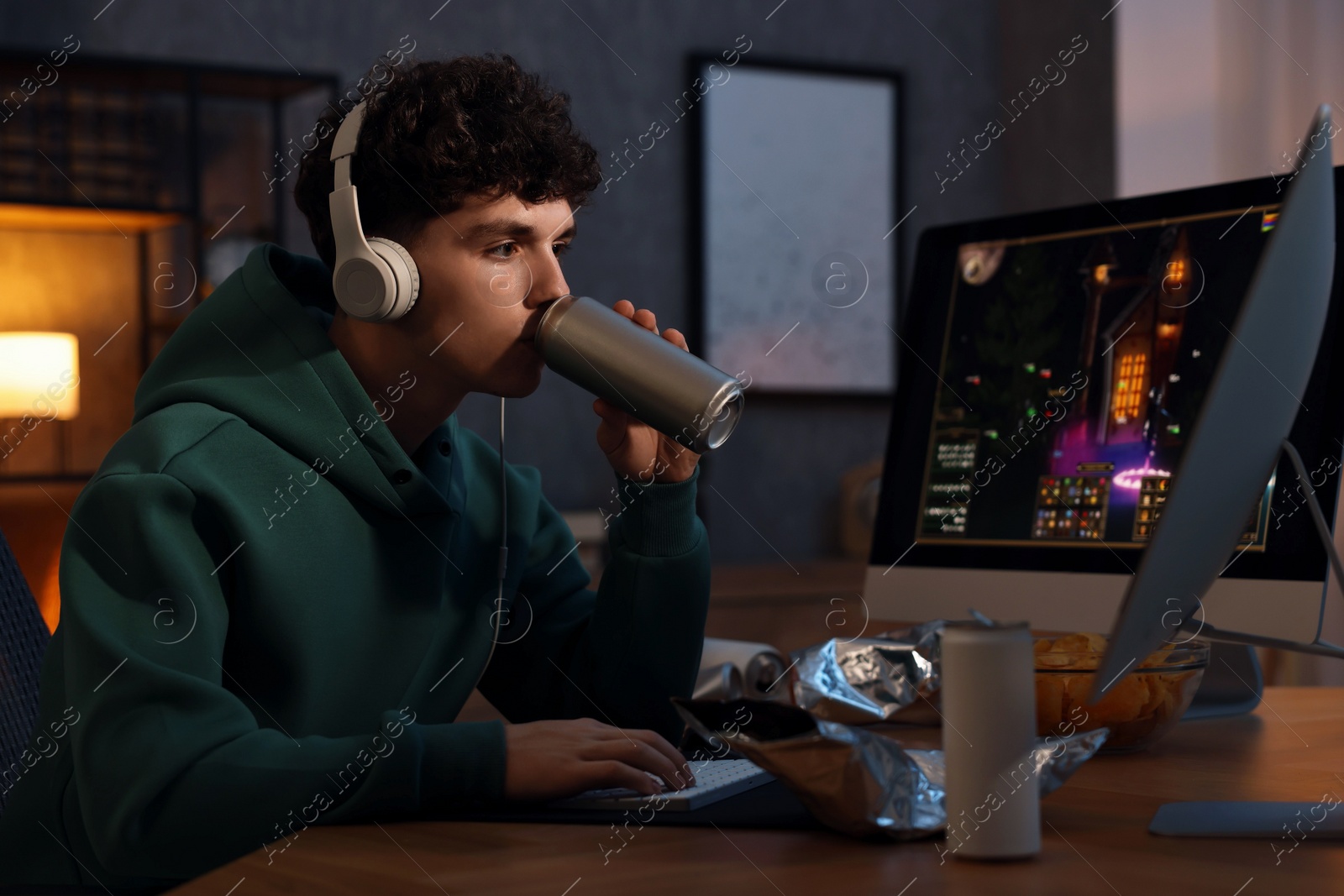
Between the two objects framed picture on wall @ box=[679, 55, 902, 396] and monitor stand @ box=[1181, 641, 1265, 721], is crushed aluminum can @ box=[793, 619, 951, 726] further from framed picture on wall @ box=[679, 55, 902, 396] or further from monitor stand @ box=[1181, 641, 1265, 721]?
framed picture on wall @ box=[679, 55, 902, 396]

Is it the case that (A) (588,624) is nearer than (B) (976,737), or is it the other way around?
(B) (976,737)

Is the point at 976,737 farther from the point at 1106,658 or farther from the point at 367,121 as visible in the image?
the point at 367,121

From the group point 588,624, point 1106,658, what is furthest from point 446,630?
point 1106,658

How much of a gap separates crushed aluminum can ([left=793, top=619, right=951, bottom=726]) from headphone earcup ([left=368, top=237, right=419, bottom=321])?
431mm

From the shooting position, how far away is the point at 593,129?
10.6ft

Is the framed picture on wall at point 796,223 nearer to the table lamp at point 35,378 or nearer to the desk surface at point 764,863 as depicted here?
the table lamp at point 35,378

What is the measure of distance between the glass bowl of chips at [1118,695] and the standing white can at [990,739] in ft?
1.01

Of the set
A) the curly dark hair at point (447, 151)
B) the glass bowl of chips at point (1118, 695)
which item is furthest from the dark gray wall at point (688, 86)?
the glass bowl of chips at point (1118, 695)

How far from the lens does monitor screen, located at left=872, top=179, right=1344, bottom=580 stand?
3.46 feet

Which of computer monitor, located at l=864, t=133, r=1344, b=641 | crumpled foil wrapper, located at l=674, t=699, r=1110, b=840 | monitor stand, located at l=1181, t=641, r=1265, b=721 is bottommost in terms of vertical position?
monitor stand, located at l=1181, t=641, r=1265, b=721

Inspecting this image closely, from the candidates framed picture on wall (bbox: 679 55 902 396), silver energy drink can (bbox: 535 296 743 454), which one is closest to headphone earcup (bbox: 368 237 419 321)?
silver energy drink can (bbox: 535 296 743 454)

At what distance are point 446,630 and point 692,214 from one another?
2312 millimetres

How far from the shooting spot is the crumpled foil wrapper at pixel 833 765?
0.66 metres

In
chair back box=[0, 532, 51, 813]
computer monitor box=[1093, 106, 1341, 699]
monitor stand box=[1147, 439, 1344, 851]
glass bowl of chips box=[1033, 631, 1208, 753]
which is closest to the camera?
computer monitor box=[1093, 106, 1341, 699]
